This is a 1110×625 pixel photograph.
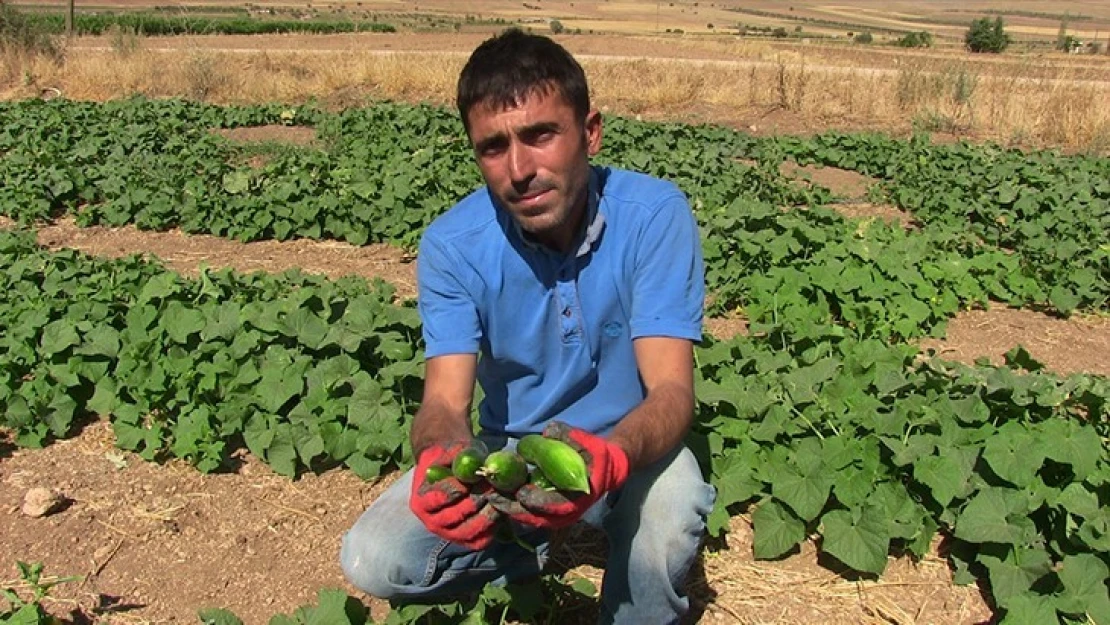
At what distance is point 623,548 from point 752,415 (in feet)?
3.77

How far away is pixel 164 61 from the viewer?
722 inches

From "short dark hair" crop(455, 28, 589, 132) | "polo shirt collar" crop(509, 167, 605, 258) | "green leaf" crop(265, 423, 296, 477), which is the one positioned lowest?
"green leaf" crop(265, 423, 296, 477)

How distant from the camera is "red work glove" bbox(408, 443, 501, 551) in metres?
2.08

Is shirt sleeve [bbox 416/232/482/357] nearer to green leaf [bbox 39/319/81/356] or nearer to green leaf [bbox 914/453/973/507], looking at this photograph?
green leaf [bbox 914/453/973/507]

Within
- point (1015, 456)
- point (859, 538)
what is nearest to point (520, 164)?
point (859, 538)

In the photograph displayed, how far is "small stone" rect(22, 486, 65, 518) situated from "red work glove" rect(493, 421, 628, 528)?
238 centimetres

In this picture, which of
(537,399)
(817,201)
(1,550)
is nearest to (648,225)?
(537,399)

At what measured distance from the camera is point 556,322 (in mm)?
2604

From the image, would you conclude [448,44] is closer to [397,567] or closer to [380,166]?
[380,166]

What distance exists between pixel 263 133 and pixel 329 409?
927cm

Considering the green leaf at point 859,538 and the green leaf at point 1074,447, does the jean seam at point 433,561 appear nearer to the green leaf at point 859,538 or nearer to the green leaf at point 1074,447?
the green leaf at point 859,538

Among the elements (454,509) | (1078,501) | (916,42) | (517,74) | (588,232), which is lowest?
(1078,501)

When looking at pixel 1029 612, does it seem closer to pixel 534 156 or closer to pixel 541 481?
pixel 541 481

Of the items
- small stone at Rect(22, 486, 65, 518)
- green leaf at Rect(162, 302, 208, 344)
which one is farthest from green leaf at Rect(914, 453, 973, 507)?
small stone at Rect(22, 486, 65, 518)
